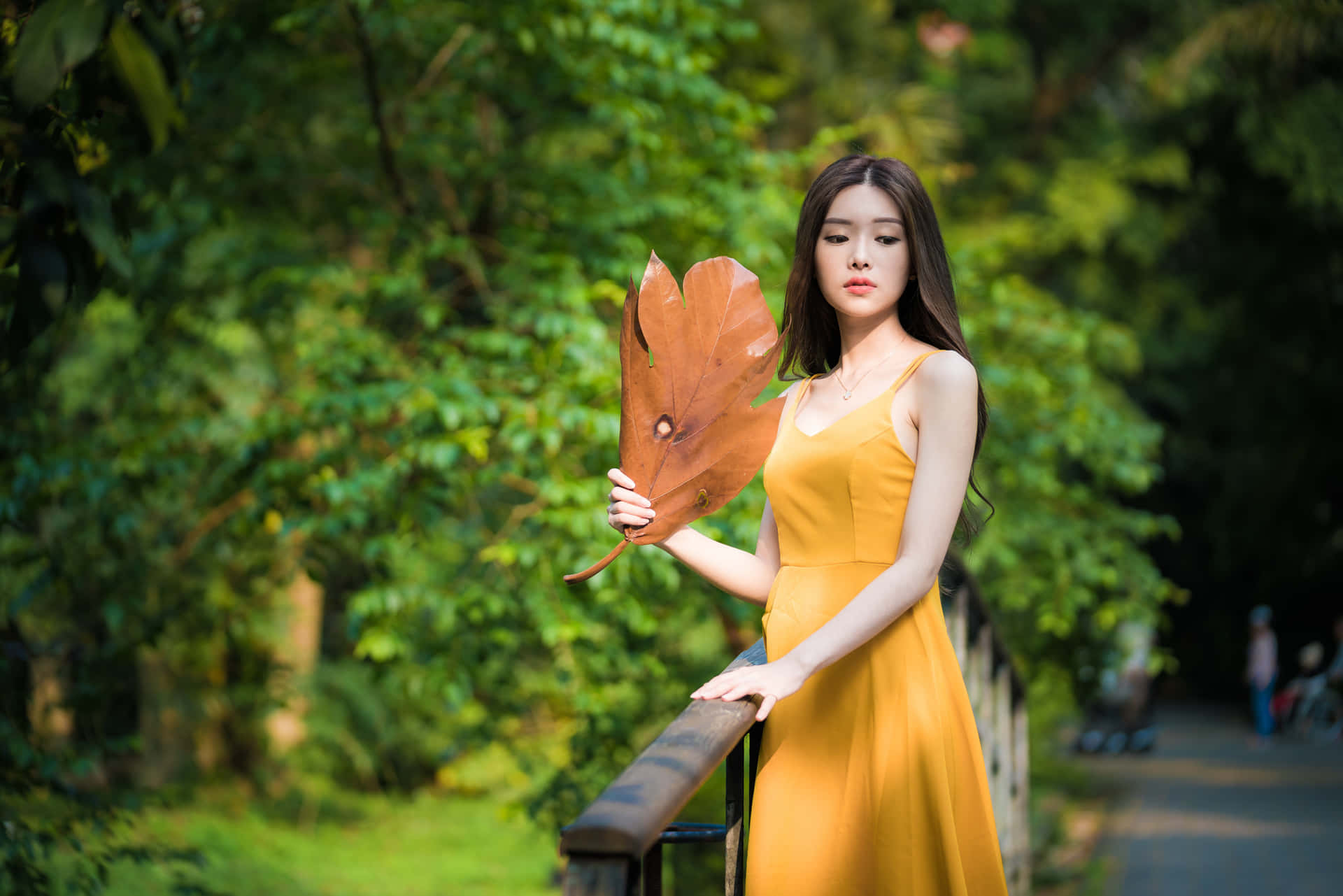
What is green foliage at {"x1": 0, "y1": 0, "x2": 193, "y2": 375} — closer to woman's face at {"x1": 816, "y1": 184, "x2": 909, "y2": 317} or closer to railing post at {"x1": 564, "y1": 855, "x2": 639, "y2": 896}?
railing post at {"x1": 564, "y1": 855, "x2": 639, "y2": 896}

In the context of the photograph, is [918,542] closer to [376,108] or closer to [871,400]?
[871,400]

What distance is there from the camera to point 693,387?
1.64 m

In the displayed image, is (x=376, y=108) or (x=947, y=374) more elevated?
(x=376, y=108)

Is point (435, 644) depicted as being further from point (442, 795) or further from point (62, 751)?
point (442, 795)

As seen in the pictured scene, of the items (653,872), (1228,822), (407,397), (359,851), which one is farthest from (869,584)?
(359,851)

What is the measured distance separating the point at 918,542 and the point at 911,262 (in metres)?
0.43

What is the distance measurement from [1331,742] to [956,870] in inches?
524

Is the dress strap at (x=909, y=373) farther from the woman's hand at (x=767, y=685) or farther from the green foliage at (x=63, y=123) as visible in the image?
the green foliage at (x=63, y=123)

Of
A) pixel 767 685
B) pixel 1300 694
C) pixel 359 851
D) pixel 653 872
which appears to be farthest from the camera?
pixel 1300 694

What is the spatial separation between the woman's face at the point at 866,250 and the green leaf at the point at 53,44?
3.24 ft

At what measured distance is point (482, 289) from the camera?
14.9 ft

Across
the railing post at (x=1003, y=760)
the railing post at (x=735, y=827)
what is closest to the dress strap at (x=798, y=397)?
the railing post at (x=735, y=827)

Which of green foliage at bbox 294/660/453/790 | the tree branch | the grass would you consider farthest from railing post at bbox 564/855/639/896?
green foliage at bbox 294/660/453/790

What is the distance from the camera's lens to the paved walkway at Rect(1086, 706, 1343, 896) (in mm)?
6238
